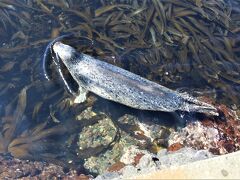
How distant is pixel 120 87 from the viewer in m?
4.34

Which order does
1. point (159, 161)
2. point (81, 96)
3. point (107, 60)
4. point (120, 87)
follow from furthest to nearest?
point (107, 60)
point (81, 96)
point (120, 87)
point (159, 161)

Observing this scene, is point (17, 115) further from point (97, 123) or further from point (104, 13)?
point (104, 13)

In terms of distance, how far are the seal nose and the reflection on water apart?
0.25 metres

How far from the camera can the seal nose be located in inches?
186

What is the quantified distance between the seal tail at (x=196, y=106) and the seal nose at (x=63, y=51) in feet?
5.44

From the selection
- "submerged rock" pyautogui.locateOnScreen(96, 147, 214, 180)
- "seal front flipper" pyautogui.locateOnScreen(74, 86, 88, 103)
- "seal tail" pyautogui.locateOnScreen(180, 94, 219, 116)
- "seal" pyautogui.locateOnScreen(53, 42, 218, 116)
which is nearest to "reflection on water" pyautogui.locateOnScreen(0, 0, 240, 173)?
"seal front flipper" pyautogui.locateOnScreen(74, 86, 88, 103)

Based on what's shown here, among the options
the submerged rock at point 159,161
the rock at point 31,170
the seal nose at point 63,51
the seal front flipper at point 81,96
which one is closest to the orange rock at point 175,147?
the submerged rock at point 159,161

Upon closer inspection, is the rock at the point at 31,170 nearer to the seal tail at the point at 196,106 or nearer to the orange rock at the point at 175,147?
the orange rock at the point at 175,147

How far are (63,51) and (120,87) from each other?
1.04m

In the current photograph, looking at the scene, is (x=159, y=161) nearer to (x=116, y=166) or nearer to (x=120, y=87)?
(x=116, y=166)

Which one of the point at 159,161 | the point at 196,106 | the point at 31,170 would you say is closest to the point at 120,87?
the point at 196,106

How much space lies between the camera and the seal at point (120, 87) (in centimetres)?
422

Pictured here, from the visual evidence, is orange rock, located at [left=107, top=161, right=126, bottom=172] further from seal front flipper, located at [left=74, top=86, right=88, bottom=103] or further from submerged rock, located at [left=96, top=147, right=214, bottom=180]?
seal front flipper, located at [left=74, top=86, right=88, bottom=103]

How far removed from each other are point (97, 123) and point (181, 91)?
123 cm
